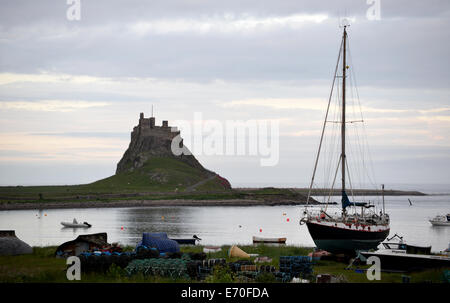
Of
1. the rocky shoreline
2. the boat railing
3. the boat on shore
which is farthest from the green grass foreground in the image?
the rocky shoreline

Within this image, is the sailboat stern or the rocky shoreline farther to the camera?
the rocky shoreline

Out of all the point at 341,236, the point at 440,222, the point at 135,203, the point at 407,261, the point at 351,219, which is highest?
the point at 351,219

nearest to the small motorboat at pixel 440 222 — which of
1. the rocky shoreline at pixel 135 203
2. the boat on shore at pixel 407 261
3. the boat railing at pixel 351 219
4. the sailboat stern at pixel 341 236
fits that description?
the boat railing at pixel 351 219

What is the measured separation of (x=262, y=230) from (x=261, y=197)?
329 ft

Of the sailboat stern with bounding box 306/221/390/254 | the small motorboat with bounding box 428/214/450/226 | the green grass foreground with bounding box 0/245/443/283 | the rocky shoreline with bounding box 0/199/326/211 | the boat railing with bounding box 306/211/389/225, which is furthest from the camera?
the rocky shoreline with bounding box 0/199/326/211

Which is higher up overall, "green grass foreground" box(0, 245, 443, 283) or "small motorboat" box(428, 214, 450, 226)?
"green grass foreground" box(0, 245, 443, 283)

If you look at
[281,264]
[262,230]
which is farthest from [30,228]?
[281,264]

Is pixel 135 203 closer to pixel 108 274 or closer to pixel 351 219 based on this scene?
pixel 351 219

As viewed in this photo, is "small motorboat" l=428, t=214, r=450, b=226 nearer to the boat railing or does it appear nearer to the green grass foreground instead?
the boat railing

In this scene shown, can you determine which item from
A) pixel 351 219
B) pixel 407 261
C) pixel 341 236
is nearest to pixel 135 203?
pixel 351 219

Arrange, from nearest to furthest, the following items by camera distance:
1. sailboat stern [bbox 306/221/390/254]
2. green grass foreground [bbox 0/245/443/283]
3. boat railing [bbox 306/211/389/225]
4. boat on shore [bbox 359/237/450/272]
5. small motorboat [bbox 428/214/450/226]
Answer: green grass foreground [bbox 0/245/443/283] → boat on shore [bbox 359/237/450/272] → sailboat stern [bbox 306/221/390/254] → boat railing [bbox 306/211/389/225] → small motorboat [bbox 428/214/450/226]

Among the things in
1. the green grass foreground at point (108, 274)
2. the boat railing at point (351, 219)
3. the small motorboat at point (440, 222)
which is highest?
the boat railing at point (351, 219)

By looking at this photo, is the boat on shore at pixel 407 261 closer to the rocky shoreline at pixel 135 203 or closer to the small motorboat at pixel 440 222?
the small motorboat at pixel 440 222
